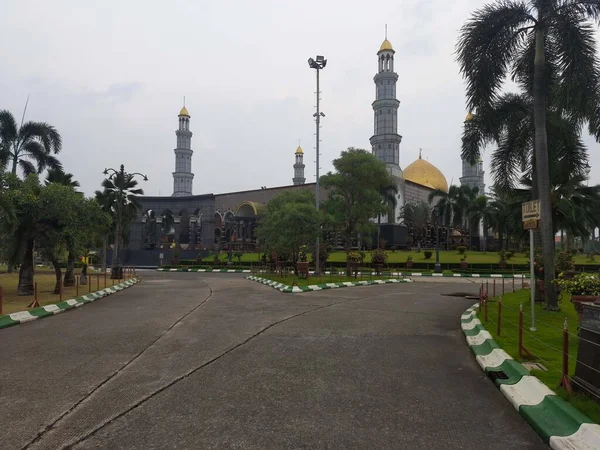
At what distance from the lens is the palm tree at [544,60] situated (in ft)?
41.4

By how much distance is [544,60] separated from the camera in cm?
1349

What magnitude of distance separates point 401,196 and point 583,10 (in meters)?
58.6

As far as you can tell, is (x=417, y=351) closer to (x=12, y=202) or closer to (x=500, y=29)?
(x=500, y=29)

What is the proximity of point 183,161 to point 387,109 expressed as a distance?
51235mm

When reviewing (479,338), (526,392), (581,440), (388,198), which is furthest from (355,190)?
(581,440)

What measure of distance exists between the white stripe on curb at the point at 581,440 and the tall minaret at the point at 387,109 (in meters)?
69.2

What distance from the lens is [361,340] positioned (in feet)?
27.8

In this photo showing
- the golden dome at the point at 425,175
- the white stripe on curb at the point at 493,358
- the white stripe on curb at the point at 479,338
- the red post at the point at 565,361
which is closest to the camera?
the red post at the point at 565,361

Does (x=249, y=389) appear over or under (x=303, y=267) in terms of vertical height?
under

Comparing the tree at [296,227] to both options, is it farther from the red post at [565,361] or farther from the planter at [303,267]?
the red post at [565,361]

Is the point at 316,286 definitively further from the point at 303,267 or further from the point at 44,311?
the point at 44,311

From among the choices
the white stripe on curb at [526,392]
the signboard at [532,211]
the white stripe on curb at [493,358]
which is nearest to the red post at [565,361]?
the white stripe on curb at [526,392]

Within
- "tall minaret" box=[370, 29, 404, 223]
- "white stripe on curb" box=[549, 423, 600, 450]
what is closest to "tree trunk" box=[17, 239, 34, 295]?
"white stripe on curb" box=[549, 423, 600, 450]

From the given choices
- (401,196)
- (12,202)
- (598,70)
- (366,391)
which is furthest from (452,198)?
(366,391)
